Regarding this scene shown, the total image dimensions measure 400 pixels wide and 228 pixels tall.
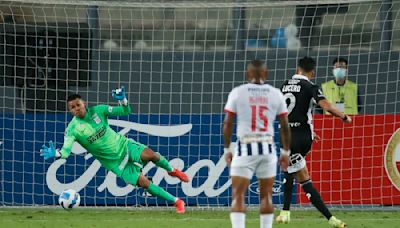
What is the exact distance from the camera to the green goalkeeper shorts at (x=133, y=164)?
1348 cm

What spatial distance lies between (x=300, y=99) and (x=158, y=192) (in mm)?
2470

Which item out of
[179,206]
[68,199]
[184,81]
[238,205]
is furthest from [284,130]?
[184,81]

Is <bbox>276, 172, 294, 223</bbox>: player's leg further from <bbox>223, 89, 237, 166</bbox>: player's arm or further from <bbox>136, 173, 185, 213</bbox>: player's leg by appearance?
<bbox>223, 89, 237, 166</bbox>: player's arm

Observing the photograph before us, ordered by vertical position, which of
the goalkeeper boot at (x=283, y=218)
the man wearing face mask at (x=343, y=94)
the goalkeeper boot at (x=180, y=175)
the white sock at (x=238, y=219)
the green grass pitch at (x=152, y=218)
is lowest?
the green grass pitch at (x=152, y=218)

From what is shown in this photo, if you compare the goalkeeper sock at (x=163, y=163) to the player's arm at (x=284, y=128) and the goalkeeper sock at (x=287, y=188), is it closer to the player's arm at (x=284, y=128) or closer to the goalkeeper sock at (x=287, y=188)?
the goalkeeper sock at (x=287, y=188)

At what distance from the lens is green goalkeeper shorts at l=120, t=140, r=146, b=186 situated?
44.2 ft

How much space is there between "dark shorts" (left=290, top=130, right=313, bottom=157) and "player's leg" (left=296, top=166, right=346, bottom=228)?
0.77 feet

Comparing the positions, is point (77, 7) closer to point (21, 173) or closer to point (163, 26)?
point (163, 26)

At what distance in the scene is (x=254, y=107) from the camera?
373 inches

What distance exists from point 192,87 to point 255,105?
20.1 feet

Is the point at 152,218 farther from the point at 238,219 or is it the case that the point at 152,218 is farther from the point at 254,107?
the point at 254,107

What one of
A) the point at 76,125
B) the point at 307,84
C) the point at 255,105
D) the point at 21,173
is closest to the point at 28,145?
the point at 21,173

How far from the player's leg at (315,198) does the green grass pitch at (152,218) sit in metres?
0.40

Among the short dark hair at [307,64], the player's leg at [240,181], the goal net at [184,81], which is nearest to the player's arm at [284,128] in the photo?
the player's leg at [240,181]
